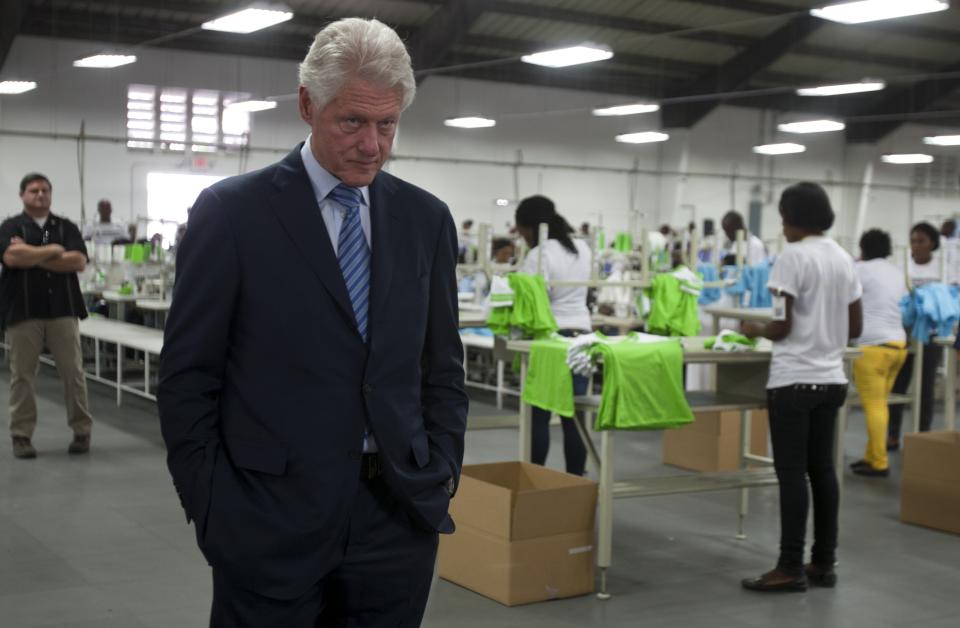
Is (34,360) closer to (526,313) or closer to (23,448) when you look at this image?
(23,448)

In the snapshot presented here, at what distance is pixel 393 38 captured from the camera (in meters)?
1.52

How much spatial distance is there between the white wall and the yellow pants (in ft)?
35.9

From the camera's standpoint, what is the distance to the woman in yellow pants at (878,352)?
5.90 metres

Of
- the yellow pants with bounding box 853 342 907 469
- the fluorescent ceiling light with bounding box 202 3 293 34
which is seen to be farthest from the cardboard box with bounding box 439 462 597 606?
the fluorescent ceiling light with bounding box 202 3 293 34

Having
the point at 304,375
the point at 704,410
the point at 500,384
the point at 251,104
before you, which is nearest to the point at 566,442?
the point at 704,410

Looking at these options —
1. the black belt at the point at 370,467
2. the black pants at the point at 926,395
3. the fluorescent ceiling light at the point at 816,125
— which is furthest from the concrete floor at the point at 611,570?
the fluorescent ceiling light at the point at 816,125

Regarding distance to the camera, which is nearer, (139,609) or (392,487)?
(392,487)

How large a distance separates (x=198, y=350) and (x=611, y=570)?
2880 millimetres

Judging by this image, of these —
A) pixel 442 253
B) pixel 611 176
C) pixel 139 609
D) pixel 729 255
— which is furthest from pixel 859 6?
pixel 611 176

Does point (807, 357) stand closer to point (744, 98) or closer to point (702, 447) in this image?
point (702, 447)

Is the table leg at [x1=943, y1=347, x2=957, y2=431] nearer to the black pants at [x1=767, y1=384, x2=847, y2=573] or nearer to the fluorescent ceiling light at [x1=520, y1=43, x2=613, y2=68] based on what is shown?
the black pants at [x1=767, y1=384, x2=847, y2=573]

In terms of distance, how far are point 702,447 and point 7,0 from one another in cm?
1057

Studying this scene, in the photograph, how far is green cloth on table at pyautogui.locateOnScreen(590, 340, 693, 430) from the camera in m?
3.82

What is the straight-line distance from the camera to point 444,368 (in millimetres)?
1688
